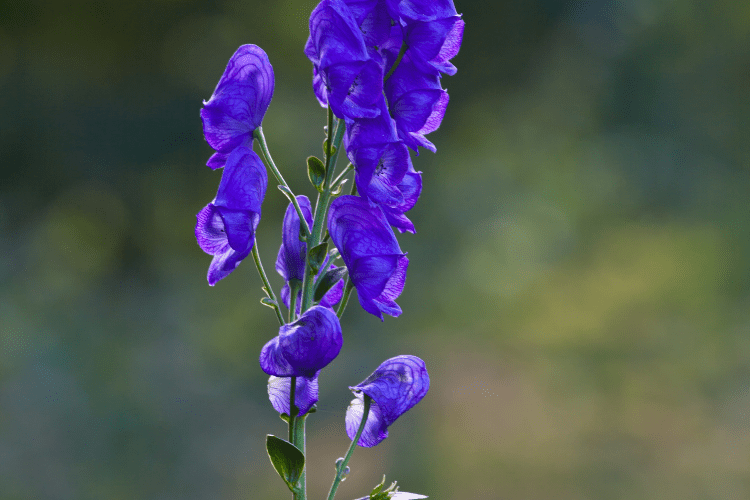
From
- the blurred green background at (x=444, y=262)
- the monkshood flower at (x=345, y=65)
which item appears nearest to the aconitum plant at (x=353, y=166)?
the monkshood flower at (x=345, y=65)

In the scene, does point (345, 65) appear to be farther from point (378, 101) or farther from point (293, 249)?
point (293, 249)

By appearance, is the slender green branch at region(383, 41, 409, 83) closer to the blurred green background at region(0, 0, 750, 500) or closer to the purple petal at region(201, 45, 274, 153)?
the purple petal at region(201, 45, 274, 153)

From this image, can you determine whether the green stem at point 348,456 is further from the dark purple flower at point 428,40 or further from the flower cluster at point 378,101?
the dark purple flower at point 428,40

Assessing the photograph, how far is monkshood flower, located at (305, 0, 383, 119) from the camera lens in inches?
17.5

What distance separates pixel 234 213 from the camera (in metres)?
0.47

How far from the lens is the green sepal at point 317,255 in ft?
1.54

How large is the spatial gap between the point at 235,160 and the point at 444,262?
2.87m

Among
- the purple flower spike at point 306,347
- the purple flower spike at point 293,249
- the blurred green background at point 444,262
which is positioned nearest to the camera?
the purple flower spike at point 306,347

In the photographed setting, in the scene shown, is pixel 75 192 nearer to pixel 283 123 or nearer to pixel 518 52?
pixel 283 123

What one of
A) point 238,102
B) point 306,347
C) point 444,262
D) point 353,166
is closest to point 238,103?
point 238,102

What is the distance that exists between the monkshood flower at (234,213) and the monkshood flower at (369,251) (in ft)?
0.21

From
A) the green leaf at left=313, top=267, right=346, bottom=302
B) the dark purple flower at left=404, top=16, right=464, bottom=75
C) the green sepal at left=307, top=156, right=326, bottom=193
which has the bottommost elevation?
the green leaf at left=313, top=267, right=346, bottom=302

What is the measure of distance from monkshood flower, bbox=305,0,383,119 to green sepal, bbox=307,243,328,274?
3.9 inches

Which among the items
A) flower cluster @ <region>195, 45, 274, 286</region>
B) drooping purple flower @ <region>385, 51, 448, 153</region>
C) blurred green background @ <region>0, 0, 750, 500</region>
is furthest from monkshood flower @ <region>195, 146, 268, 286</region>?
blurred green background @ <region>0, 0, 750, 500</region>
